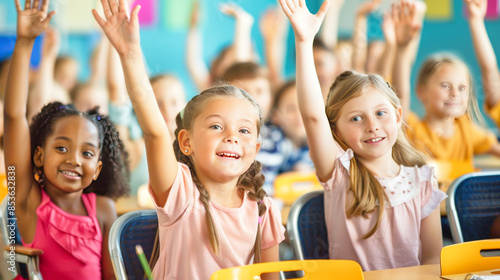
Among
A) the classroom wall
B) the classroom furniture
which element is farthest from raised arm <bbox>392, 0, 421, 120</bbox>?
the classroom wall

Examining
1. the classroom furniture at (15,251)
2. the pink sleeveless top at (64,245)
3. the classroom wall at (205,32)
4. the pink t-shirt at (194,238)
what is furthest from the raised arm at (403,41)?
the classroom wall at (205,32)

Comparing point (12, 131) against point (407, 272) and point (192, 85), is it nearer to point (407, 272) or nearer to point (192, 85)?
point (407, 272)

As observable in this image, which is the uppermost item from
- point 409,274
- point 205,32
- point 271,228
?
point 205,32

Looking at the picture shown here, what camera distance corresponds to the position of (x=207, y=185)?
130 centimetres

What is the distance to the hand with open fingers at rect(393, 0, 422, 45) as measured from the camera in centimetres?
185

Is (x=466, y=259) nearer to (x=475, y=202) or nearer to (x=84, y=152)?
(x=475, y=202)

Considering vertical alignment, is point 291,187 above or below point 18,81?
below

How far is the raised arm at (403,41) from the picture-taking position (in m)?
1.84

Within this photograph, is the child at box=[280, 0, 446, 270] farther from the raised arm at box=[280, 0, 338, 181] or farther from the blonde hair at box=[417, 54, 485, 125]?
the blonde hair at box=[417, 54, 485, 125]

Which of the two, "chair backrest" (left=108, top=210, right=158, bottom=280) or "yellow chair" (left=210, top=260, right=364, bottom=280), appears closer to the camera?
"yellow chair" (left=210, top=260, right=364, bottom=280)

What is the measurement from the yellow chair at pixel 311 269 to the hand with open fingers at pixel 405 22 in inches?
40.2

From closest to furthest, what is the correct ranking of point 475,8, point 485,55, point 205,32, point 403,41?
point 403,41 < point 475,8 < point 485,55 < point 205,32

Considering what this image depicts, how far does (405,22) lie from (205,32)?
250cm

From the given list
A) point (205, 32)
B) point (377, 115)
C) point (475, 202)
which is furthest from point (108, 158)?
point (205, 32)
